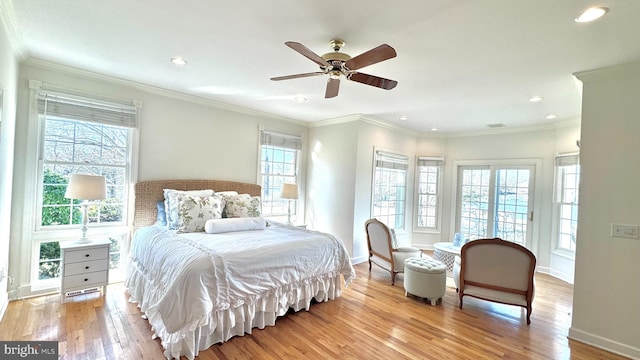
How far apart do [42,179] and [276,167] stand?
10.1 ft

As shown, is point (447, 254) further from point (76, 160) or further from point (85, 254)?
point (76, 160)

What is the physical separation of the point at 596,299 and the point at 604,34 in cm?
227

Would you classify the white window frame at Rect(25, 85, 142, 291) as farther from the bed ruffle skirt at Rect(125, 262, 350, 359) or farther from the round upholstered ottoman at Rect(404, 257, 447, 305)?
the round upholstered ottoman at Rect(404, 257, 447, 305)

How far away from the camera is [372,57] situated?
202 centimetres

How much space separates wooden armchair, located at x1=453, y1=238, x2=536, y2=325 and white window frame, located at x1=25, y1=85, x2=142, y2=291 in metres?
4.16

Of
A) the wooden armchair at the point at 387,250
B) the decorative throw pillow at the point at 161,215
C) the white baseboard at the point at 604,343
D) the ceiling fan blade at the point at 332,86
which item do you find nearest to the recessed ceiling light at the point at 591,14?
the ceiling fan blade at the point at 332,86

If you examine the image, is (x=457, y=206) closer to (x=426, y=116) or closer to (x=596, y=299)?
(x=426, y=116)

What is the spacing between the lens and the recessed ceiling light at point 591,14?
1766 millimetres

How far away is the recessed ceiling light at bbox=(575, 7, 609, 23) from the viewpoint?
177 cm

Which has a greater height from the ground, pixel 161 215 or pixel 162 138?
pixel 162 138

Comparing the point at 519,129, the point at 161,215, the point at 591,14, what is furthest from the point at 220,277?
the point at 519,129

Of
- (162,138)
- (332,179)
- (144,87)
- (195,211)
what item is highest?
(144,87)

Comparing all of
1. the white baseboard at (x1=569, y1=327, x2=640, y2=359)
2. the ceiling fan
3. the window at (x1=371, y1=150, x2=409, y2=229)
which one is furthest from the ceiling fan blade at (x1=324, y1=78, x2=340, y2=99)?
the white baseboard at (x1=569, y1=327, x2=640, y2=359)

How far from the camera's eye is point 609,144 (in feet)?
8.46
